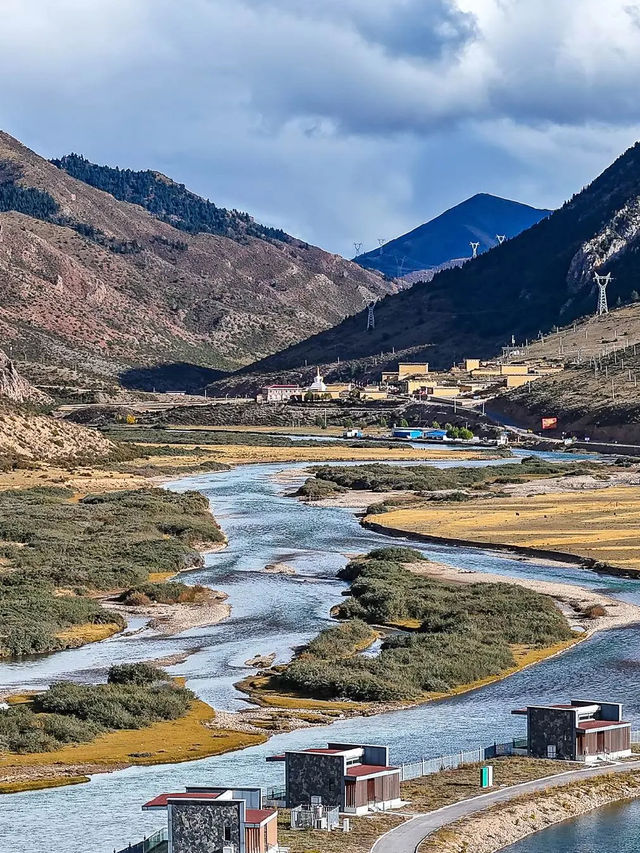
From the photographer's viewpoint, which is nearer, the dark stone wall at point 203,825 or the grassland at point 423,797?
the dark stone wall at point 203,825

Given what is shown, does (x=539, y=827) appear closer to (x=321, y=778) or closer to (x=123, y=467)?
(x=321, y=778)

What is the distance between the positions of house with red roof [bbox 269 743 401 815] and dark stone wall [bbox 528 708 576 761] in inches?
241

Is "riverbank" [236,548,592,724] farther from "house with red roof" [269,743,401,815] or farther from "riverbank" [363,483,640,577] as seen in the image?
"house with red roof" [269,743,401,815]

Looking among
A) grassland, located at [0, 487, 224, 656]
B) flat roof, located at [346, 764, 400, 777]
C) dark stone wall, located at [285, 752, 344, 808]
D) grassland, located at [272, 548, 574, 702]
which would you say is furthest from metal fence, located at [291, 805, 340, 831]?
grassland, located at [0, 487, 224, 656]

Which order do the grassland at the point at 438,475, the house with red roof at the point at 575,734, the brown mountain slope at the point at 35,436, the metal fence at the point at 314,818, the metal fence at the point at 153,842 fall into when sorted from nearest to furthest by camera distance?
the metal fence at the point at 153,842 < the metal fence at the point at 314,818 < the house with red roof at the point at 575,734 < the grassland at the point at 438,475 < the brown mountain slope at the point at 35,436

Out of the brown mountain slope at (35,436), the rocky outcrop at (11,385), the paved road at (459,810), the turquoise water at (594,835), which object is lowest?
the turquoise water at (594,835)

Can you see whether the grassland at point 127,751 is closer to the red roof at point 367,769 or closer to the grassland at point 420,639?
the grassland at point 420,639

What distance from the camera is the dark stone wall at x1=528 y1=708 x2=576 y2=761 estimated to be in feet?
133

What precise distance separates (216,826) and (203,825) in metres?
0.28

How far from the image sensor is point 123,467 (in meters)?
145

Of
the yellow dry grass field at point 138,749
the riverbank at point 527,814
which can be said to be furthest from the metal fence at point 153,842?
the yellow dry grass field at point 138,749

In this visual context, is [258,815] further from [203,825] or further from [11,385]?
[11,385]

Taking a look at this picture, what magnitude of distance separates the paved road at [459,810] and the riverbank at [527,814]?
239 millimetres

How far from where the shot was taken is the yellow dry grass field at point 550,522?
8669cm
